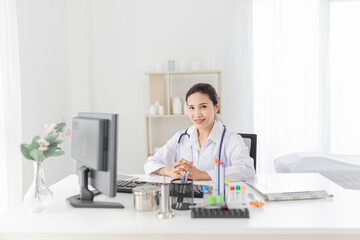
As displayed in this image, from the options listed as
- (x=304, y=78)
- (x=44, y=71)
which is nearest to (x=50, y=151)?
(x=44, y=71)

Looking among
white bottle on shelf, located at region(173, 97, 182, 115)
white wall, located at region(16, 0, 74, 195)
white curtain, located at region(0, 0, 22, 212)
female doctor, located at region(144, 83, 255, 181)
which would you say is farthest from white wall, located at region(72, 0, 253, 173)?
female doctor, located at region(144, 83, 255, 181)

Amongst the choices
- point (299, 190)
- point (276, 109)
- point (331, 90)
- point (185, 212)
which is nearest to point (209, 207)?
point (185, 212)

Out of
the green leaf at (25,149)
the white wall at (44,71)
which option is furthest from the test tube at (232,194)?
the white wall at (44,71)

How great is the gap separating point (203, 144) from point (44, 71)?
2.18m

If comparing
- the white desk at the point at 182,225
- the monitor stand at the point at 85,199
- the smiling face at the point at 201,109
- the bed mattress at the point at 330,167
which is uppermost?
the smiling face at the point at 201,109

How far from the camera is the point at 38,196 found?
4.66ft

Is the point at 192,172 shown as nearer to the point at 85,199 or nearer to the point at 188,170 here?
the point at 188,170

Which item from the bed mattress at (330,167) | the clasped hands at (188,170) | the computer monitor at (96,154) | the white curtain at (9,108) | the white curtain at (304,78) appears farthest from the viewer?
the white curtain at (304,78)

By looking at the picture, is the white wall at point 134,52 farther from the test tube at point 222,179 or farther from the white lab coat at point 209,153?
the test tube at point 222,179

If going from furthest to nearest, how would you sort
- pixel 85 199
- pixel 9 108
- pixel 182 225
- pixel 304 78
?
pixel 304 78
pixel 9 108
pixel 85 199
pixel 182 225

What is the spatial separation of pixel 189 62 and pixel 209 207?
3.01 metres

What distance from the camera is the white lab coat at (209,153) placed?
6.53 ft

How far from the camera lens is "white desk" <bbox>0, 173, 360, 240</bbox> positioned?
121 centimetres

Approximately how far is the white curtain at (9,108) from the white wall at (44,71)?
0.30m
